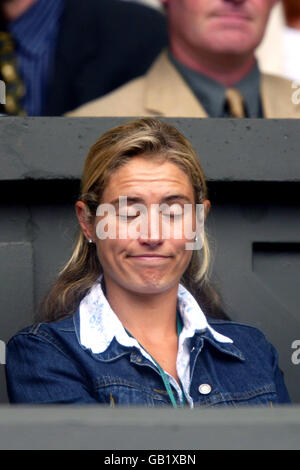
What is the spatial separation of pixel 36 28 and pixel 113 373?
5.41 feet

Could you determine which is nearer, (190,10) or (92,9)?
(190,10)

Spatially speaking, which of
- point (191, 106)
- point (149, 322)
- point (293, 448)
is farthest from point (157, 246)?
point (191, 106)

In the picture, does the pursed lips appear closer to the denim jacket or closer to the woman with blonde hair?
the woman with blonde hair

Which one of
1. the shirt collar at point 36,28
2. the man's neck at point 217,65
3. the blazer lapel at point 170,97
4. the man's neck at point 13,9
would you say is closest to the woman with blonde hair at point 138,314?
the blazer lapel at point 170,97

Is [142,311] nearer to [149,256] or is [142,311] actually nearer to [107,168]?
[149,256]

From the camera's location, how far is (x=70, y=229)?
2678mm

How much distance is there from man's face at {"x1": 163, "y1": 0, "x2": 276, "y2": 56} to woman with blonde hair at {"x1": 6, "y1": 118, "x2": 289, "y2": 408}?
2.70ft

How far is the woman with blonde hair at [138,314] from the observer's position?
1.92 m

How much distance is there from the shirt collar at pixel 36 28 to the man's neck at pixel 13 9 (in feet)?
0.05

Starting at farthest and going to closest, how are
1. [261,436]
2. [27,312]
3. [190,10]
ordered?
1. [190,10]
2. [27,312]
3. [261,436]

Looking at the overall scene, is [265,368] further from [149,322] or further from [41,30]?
[41,30]

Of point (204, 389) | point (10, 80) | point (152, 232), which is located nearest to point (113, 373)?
point (204, 389)

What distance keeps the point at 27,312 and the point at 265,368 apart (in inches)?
31.7

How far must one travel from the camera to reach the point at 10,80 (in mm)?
3064
